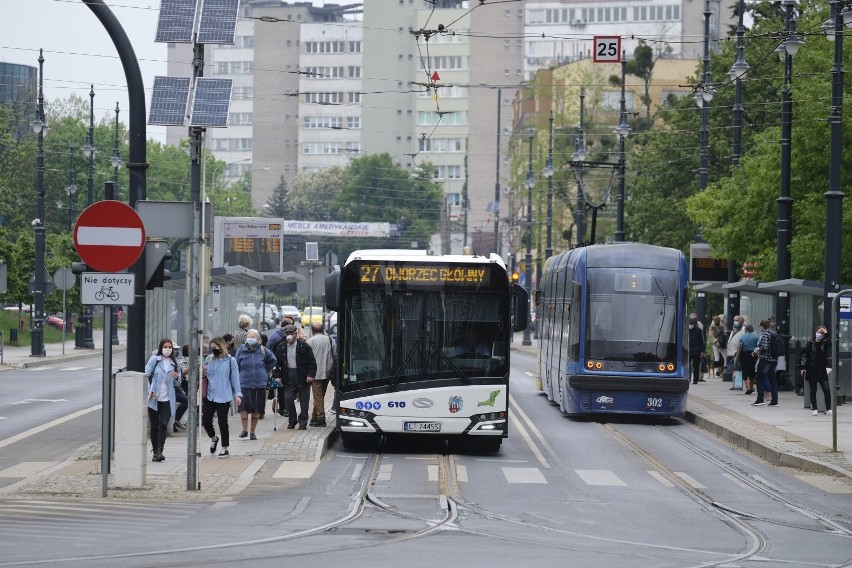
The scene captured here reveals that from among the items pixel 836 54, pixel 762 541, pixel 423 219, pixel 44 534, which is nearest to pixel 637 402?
pixel 836 54

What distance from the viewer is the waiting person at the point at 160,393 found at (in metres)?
19.9

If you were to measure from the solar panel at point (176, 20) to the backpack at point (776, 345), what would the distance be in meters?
17.1

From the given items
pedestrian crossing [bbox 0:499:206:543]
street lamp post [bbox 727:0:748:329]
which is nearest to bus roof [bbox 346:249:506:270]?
pedestrian crossing [bbox 0:499:206:543]

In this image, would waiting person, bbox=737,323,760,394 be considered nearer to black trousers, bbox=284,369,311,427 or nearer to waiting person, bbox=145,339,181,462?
black trousers, bbox=284,369,311,427

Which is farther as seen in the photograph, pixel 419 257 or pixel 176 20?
pixel 419 257

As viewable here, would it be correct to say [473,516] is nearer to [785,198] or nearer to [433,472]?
[433,472]

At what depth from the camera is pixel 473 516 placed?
49.6 feet

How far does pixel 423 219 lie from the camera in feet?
448

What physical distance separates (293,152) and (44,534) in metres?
169

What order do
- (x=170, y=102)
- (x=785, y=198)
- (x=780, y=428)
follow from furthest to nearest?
(x=785, y=198) → (x=780, y=428) → (x=170, y=102)

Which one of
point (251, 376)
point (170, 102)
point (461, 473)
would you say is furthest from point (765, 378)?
point (170, 102)

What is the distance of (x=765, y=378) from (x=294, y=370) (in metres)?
11.7

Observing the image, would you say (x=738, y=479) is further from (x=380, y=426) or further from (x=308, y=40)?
(x=308, y=40)

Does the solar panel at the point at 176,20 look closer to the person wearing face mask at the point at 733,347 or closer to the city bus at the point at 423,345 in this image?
the city bus at the point at 423,345
